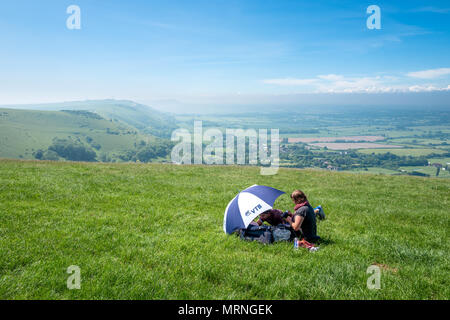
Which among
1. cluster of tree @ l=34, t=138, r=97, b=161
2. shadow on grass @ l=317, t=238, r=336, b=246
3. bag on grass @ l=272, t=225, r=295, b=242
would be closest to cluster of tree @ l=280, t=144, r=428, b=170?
shadow on grass @ l=317, t=238, r=336, b=246

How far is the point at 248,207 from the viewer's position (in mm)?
8180

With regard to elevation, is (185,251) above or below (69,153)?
above

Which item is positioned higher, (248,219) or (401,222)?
(248,219)

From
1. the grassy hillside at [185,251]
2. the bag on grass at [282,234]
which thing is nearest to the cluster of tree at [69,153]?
the grassy hillside at [185,251]

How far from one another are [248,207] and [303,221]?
187 centimetres

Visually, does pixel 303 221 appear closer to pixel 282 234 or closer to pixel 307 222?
pixel 307 222

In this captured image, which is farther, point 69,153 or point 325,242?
point 69,153

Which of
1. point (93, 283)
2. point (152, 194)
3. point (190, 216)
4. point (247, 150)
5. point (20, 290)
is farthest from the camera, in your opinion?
point (247, 150)

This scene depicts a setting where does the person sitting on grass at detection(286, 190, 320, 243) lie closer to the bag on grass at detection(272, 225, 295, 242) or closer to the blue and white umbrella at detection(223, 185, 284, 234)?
the bag on grass at detection(272, 225, 295, 242)

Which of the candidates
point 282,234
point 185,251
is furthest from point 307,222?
point 185,251
